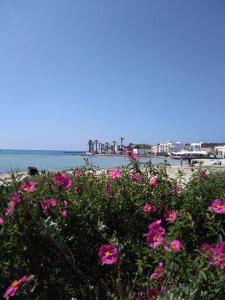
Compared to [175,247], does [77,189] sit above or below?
above

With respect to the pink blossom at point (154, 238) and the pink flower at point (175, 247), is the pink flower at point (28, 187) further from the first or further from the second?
the pink flower at point (175, 247)

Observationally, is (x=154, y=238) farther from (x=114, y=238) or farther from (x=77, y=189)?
(x=77, y=189)

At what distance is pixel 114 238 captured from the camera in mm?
2457

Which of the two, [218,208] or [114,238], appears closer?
[114,238]

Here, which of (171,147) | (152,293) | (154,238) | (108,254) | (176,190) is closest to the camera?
(152,293)

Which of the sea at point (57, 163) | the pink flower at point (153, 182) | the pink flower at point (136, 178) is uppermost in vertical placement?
the pink flower at point (136, 178)

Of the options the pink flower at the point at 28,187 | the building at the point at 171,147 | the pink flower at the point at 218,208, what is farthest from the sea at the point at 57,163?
the building at the point at 171,147

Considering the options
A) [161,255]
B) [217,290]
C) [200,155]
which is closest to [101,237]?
[161,255]

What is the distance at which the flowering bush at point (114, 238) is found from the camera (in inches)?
81.7

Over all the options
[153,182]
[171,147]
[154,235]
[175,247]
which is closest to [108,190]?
[153,182]

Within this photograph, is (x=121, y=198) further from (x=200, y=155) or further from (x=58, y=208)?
(x=200, y=155)

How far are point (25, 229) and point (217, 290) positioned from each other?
1.16 metres

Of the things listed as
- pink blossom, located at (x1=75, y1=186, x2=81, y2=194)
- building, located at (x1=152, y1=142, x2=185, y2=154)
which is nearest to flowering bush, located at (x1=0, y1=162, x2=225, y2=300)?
pink blossom, located at (x1=75, y1=186, x2=81, y2=194)

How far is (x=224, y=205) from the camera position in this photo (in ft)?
8.98
